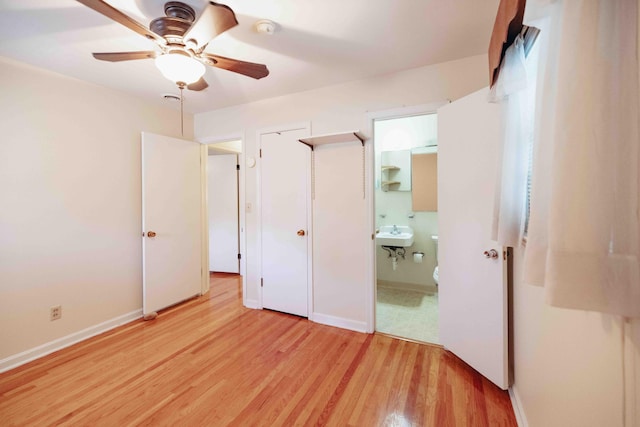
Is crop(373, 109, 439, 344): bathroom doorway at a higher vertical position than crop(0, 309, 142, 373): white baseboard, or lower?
higher

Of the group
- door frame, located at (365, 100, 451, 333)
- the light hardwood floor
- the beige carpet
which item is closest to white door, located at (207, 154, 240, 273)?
the light hardwood floor

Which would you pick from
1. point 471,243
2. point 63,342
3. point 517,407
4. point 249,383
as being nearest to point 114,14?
point 249,383

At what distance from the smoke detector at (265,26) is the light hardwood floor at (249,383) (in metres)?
2.35

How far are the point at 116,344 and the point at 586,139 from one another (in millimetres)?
3264

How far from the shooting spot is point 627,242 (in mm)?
570

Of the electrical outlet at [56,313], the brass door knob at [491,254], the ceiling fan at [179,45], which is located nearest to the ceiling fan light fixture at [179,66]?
the ceiling fan at [179,45]

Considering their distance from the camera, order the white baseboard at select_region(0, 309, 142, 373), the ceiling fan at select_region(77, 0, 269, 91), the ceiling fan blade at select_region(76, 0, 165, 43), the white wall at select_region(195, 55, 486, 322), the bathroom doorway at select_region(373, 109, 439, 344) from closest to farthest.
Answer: the ceiling fan blade at select_region(76, 0, 165, 43) < the ceiling fan at select_region(77, 0, 269, 91) < the white baseboard at select_region(0, 309, 142, 373) < the white wall at select_region(195, 55, 486, 322) < the bathroom doorway at select_region(373, 109, 439, 344)

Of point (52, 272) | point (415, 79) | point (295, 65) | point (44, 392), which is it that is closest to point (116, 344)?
point (44, 392)

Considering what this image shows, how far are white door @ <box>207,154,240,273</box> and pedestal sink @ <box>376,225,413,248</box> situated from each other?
8.16ft

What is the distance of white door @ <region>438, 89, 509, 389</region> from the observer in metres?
1.66

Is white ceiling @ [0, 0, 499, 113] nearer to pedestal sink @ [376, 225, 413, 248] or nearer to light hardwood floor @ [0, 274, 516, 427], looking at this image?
pedestal sink @ [376, 225, 413, 248]

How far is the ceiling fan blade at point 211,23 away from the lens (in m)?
1.16

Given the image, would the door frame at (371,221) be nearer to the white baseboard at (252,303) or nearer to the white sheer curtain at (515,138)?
the white sheer curtain at (515,138)

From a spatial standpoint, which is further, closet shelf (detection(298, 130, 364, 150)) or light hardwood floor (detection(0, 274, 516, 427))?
closet shelf (detection(298, 130, 364, 150))
